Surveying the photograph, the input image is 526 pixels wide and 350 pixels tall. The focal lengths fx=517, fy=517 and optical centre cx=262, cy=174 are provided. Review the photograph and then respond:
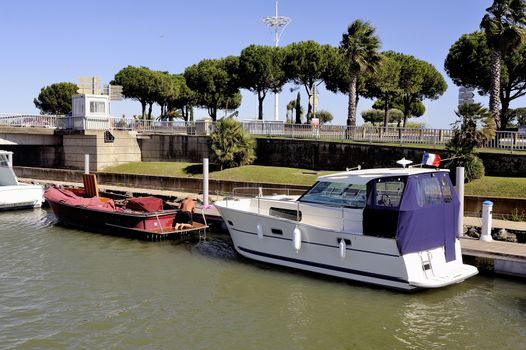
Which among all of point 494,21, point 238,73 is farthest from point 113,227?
point 238,73

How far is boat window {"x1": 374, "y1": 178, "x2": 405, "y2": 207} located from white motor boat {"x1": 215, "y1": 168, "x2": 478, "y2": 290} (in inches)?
1.1

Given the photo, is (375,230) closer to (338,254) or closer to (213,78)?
(338,254)

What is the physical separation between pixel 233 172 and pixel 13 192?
36.9 ft

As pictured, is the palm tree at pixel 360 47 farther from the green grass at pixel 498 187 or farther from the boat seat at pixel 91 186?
the boat seat at pixel 91 186

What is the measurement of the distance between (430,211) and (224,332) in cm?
637

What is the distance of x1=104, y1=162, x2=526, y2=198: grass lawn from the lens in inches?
794

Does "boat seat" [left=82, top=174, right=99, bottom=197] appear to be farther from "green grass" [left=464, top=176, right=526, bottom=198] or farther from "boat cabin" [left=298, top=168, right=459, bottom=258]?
"green grass" [left=464, top=176, right=526, bottom=198]

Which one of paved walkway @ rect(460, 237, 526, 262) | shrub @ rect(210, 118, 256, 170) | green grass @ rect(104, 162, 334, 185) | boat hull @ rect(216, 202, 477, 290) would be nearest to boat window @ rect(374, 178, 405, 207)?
boat hull @ rect(216, 202, 477, 290)

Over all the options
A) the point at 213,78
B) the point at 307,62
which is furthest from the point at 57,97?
the point at 307,62

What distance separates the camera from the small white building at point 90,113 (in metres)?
34.5

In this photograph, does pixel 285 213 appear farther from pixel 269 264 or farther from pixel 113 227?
pixel 113 227

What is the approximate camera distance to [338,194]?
50.0 ft

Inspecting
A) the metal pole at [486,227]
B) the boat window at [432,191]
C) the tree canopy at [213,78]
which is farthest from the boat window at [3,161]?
the tree canopy at [213,78]

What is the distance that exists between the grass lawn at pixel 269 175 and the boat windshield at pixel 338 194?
25.2 feet
